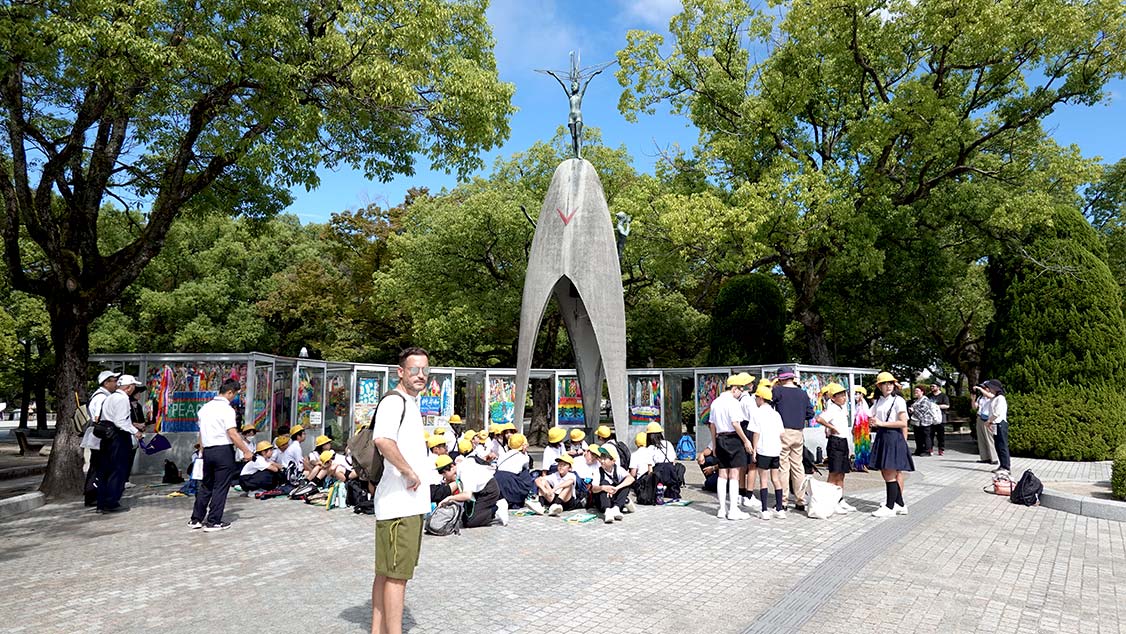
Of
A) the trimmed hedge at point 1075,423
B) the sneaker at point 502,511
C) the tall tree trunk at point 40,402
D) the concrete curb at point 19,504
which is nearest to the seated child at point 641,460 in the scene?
the sneaker at point 502,511

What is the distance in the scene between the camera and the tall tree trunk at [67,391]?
10102mm

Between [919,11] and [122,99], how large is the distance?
15.9m

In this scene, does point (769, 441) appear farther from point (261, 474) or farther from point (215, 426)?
point (261, 474)

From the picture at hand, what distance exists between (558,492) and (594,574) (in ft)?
9.71

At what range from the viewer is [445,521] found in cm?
764

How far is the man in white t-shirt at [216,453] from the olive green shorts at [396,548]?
438cm

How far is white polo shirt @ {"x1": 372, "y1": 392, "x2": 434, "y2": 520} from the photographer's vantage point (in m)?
3.99

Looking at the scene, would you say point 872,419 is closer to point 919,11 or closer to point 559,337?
point 919,11

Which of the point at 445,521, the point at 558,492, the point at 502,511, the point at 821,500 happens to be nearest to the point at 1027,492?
the point at 821,500

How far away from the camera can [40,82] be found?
11680 millimetres

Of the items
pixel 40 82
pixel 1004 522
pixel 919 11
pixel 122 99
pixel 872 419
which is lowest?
pixel 1004 522

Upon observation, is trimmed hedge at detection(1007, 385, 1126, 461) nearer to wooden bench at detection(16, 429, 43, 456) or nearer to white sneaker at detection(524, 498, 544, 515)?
white sneaker at detection(524, 498, 544, 515)

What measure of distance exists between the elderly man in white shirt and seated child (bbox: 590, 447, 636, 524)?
19.6 feet

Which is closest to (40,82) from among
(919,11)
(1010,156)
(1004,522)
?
(1004,522)
